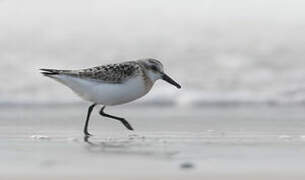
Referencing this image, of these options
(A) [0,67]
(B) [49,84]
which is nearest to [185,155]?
(B) [49,84]

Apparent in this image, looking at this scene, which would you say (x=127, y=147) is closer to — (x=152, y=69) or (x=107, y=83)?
(x=107, y=83)

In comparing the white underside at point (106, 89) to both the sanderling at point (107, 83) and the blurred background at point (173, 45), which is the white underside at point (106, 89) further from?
the blurred background at point (173, 45)

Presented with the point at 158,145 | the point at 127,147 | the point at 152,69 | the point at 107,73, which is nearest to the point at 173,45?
the point at 152,69

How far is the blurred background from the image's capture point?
1223 centimetres

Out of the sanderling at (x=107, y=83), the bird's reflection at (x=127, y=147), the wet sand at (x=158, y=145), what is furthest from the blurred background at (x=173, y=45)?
the bird's reflection at (x=127, y=147)

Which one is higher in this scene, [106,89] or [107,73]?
[107,73]

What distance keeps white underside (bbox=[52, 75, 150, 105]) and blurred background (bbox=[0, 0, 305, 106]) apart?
156 inches

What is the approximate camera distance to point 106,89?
781 cm

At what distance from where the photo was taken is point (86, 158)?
5574 millimetres

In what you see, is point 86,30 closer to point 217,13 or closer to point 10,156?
point 217,13

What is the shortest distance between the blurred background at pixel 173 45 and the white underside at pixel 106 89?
3.95 meters

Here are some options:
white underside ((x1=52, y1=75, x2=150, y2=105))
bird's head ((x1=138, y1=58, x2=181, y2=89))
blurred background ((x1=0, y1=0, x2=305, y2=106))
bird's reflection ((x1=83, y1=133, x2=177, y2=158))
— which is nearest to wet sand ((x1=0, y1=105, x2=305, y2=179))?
bird's reflection ((x1=83, y1=133, x2=177, y2=158))

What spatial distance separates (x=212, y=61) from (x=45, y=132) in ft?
19.5

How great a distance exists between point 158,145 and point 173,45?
7.95m
